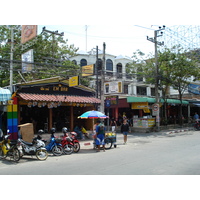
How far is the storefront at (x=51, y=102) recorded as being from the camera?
13.8 meters

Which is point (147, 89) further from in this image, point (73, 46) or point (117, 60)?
point (73, 46)

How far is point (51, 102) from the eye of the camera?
14.6 metres

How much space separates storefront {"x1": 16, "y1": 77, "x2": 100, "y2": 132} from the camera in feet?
45.3

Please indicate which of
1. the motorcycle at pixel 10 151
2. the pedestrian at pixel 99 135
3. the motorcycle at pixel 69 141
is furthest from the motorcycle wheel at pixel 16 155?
the pedestrian at pixel 99 135

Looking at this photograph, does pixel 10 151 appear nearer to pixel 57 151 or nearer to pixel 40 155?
pixel 40 155

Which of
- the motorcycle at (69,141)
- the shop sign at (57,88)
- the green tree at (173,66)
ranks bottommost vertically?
the motorcycle at (69,141)

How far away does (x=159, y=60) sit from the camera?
75.6 ft

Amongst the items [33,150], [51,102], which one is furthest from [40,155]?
[51,102]

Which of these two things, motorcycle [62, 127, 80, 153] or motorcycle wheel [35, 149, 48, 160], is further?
motorcycle [62, 127, 80, 153]

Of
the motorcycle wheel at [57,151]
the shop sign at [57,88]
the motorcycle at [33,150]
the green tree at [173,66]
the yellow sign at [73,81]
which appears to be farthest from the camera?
the green tree at [173,66]

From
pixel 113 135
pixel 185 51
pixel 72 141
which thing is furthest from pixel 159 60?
pixel 72 141

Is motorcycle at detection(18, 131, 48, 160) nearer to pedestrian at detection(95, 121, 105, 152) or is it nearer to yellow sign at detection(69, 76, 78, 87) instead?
pedestrian at detection(95, 121, 105, 152)

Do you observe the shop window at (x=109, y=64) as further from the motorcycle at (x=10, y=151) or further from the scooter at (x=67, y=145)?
the motorcycle at (x=10, y=151)

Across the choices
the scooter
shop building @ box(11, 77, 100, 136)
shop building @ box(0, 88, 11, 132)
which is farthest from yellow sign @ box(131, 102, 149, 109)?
shop building @ box(0, 88, 11, 132)
